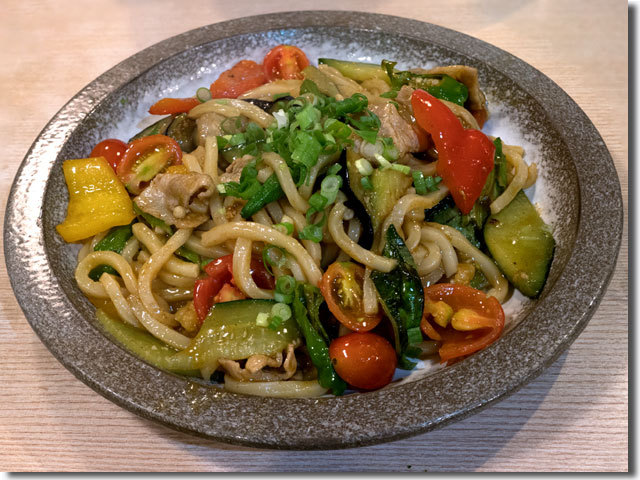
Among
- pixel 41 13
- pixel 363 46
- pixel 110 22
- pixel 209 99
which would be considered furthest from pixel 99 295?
pixel 41 13

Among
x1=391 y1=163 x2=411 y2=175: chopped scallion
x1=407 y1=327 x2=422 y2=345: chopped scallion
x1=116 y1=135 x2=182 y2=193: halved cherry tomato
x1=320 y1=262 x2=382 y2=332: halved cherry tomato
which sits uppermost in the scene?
x1=116 y1=135 x2=182 y2=193: halved cherry tomato

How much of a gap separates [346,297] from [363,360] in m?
0.31

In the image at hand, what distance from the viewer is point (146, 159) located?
9.77 ft

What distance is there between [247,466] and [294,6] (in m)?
4.39

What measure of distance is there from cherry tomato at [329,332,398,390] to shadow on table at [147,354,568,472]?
285 mm

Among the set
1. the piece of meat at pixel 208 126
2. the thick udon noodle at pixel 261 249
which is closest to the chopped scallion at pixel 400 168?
the thick udon noodle at pixel 261 249

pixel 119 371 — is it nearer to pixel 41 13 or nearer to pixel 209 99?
pixel 209 99

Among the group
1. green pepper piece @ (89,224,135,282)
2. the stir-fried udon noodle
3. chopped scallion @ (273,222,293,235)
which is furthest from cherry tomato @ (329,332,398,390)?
green pepper piece @ (89,224,135,282)

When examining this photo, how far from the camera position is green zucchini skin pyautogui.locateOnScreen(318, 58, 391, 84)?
3.44 meters

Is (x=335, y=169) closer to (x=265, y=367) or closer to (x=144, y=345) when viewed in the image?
(x=265, y=367)

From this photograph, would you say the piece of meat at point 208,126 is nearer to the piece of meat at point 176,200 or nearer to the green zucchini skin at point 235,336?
the piece of meat at point 176,200

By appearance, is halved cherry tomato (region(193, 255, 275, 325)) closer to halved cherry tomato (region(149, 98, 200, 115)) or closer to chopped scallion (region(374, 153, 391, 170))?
chopped scallion (region(374, 153, 391, 170))

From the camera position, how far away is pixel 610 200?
2.53 meters

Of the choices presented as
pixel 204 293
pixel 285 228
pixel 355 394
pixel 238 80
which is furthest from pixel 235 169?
pixel 355 394
